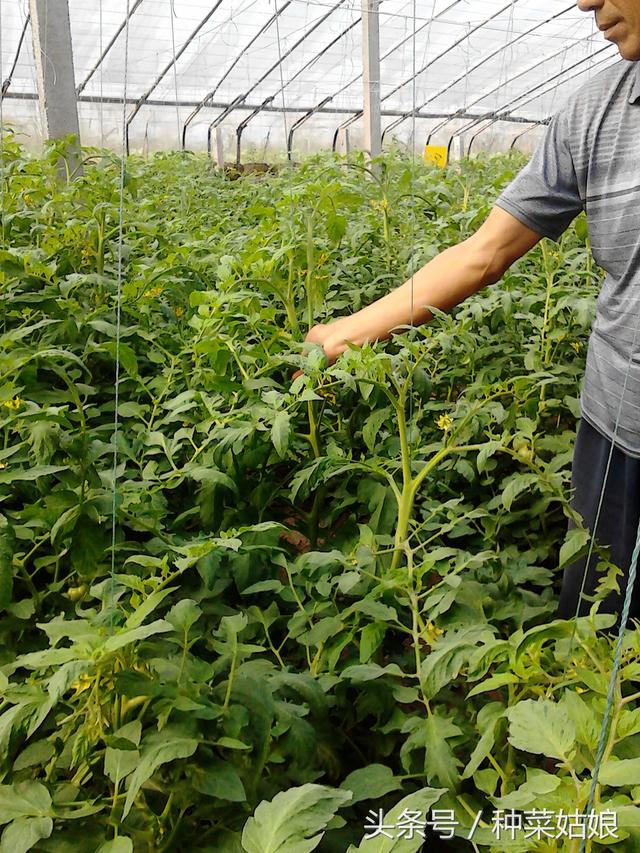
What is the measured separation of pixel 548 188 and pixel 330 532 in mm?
773

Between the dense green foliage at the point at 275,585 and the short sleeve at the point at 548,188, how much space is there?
0.31 metres

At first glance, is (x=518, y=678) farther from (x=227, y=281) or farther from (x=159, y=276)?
(x=159, y=276)

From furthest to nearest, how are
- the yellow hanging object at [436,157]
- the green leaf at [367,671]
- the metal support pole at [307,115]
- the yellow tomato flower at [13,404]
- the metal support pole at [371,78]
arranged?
the metal support pole at [307,115], the metal support pole at [371,78], the yellow hanging object at [436,157], the yellow tomato flower at [13,404], the green leaf at [367,671]

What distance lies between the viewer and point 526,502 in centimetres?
185

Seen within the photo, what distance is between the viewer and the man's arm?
4.89 ft

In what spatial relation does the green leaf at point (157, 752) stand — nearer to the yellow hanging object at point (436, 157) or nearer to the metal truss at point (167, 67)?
the yellow hanging object at point (436, 157)

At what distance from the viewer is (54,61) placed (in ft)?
13.0

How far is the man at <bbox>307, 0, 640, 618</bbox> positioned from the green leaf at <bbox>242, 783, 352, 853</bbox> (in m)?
0.90

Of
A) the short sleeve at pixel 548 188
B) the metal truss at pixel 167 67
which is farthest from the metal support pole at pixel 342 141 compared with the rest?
the short sleeve at pixel 548 188

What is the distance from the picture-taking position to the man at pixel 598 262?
138 cm

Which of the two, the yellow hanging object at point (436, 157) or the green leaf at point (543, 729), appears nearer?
the green leaf at point (543, 729)

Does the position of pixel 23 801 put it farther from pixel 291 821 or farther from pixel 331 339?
pixel 331 339

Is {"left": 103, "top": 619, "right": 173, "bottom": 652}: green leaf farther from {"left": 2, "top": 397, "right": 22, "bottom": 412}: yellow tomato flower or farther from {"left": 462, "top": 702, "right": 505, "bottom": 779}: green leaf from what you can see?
{"left": 2, "top": 397, "right": 22, "bottom": 412}: yellow tomato flower

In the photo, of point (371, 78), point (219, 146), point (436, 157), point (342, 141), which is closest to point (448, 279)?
point (436, 157)
